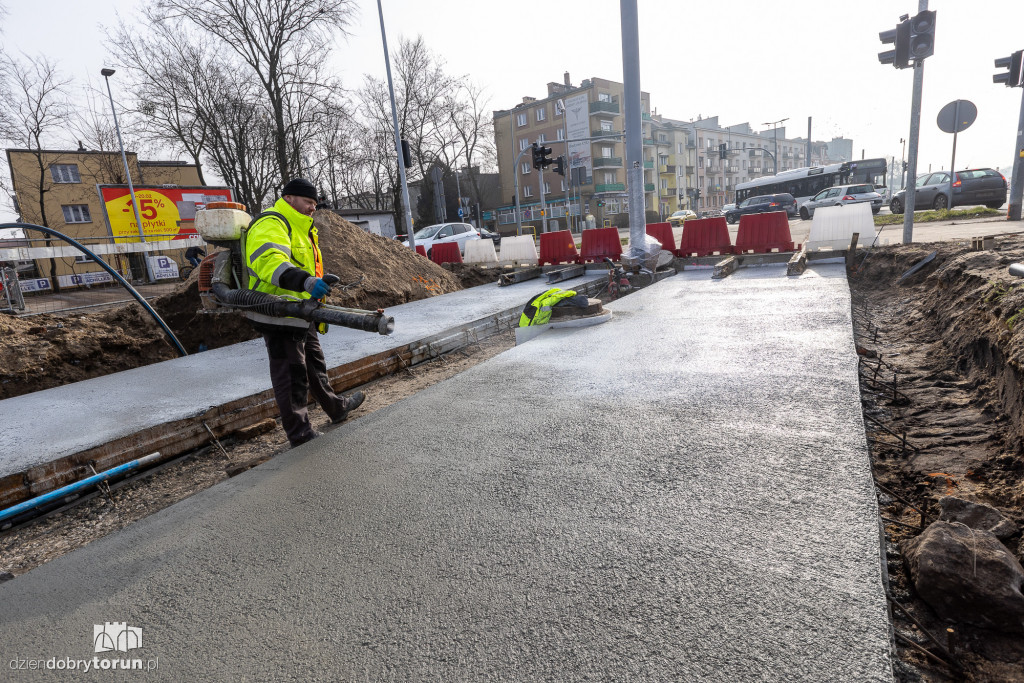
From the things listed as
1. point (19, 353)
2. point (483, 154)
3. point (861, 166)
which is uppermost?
point (483, 154)

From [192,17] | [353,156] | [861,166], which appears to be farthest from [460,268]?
[353,156]

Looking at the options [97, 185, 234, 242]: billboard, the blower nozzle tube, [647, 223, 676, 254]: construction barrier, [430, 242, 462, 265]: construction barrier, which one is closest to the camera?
the blower nozzle tube

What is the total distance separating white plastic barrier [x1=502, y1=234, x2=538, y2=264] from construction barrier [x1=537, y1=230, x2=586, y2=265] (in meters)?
0.80

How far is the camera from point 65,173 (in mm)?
31078

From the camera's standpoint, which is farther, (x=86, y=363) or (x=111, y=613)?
(x=86, y=363)

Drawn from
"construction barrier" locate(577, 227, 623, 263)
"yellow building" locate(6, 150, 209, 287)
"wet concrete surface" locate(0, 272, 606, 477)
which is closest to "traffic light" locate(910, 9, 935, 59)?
"construction barrier" locate(577, 227, 623, 263)

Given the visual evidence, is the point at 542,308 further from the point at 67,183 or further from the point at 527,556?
the point at 67,183

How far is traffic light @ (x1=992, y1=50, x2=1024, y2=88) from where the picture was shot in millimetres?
12859

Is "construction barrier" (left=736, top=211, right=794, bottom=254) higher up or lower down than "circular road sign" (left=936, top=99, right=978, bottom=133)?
lower down

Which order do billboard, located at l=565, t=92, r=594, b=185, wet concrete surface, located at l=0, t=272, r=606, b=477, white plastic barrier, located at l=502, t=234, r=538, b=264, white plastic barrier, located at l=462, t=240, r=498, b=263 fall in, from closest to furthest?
1. wet concrete surface, located at l=0, t=272, r=606, b=477
2. white plastic barrier, located at l=502, t=234, r=538, b=264
3. white plastic barrier, located at l=462, t=240, r=498, b=263
4. billboard, located at l=565, t=92, r=594, b=185

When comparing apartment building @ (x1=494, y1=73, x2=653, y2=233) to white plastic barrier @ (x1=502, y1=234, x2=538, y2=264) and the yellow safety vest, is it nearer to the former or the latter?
white plastic barrier @ (x1=502, y1=234, x2=538, y2=264)

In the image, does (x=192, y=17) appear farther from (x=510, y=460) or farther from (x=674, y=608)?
(x=674, y=608)

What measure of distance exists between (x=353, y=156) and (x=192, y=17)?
2178cm

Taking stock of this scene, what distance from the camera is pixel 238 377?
17.7ft
